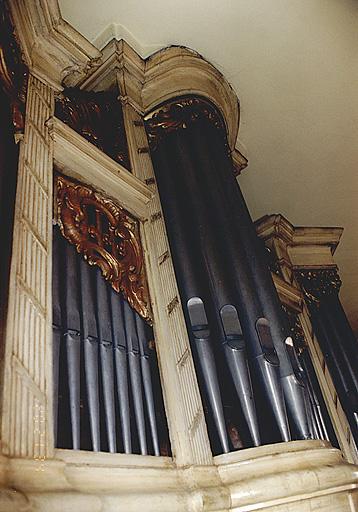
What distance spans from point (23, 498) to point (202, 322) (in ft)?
4.21

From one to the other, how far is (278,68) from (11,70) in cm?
258

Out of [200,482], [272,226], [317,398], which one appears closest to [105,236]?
[200,482]

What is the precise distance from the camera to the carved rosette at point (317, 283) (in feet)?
16.3

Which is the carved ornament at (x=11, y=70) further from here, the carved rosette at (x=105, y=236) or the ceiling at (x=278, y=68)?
the ceiling at (x=278, y=68)

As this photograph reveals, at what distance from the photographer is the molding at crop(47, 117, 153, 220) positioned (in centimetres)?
240

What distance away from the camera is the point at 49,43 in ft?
8.86

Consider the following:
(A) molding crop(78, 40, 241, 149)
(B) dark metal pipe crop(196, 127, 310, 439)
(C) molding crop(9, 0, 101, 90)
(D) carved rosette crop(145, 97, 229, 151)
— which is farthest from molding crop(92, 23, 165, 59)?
(B) dark metal pipe crop(196, 127, 310, 439)

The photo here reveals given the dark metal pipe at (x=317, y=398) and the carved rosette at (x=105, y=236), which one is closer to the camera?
the carved rosette at (x=105, y=236)

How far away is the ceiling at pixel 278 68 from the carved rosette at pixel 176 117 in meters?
0.51

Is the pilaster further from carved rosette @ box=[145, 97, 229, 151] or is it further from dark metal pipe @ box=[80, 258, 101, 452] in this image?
carved rosette @ box=[145, 97, 229, 151]

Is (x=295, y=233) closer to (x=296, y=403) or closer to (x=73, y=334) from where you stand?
(x=296, y=403)

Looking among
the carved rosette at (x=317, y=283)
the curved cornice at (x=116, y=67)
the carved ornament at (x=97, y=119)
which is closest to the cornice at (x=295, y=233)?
the carved rosette at (x=317, y=283)

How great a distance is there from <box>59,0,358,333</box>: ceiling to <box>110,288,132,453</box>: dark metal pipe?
7.81 feet

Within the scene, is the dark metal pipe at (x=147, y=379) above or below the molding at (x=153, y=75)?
below
